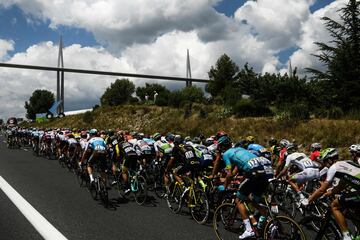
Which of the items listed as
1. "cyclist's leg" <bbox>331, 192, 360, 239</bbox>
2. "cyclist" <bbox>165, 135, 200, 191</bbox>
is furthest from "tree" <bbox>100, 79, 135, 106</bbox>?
"cyclist's leg" <bbox>331, 192, 360, 239</bbox>

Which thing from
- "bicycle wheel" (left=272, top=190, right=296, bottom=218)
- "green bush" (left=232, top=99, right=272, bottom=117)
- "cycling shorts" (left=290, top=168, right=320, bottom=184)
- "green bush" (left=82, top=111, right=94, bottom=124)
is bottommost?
"green bush" (left=82, top=111, right=94, bottom=124)

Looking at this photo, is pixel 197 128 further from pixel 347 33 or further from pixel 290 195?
pixel 290 195

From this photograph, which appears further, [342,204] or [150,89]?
[150,89]

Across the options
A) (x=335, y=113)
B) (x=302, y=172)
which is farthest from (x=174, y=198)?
(x=335, y=113)

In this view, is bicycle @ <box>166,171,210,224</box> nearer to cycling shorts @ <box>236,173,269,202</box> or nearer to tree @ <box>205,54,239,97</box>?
cycling shorts @ <box>236,173,269,202</box>

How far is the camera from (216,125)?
3061 centimetres

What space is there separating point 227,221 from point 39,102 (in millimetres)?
120284

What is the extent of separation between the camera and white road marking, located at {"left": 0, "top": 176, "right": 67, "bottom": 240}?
266 inches

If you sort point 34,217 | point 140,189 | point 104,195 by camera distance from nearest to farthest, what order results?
point 34,217 → point 104,195 → point 140,189

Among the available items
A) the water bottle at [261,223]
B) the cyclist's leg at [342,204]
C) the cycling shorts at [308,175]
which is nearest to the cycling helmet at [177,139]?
the cycling shorts at [308,175]

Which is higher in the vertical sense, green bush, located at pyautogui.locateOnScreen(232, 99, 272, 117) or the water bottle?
green bush, located at pyautogui.locateOnScreen(232, 99, 272, 117)

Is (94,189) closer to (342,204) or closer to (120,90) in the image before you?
(342,204)

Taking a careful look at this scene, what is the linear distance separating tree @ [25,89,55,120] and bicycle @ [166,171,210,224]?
115751 millimetres

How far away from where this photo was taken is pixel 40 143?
24109 millimetres
